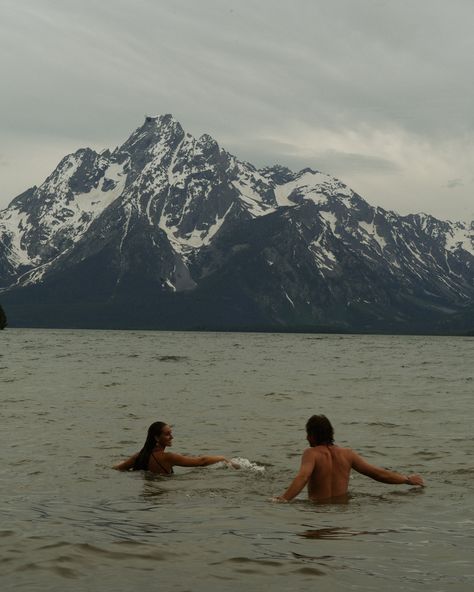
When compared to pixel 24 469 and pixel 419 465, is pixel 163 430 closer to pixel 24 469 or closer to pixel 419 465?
pixel 24 469

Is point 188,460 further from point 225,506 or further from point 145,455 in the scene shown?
point 225,506

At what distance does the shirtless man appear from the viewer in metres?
16.8

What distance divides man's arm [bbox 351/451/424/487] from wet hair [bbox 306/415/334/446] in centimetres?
79

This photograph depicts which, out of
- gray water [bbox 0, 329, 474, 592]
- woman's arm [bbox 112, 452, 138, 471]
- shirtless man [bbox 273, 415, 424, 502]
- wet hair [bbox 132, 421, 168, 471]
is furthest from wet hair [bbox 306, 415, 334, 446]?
woman's arm [bbox 112, 452, 138, 471]

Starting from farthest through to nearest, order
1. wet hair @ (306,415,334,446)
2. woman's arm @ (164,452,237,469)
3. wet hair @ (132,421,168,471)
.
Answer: woman's arm @ (164,452,237,469)
wet hair @ (132,421,168,471)
wet hair @ (306,415,334,446)

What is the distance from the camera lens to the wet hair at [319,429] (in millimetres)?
16734

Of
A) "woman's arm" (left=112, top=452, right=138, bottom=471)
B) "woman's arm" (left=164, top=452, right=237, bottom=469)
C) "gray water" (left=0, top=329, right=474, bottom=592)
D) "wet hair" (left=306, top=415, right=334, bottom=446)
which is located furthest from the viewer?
"woman's arm" (left=112, top=452, right=138, bottom=471)

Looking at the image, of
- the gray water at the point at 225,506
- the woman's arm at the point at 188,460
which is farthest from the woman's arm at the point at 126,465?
the woman's arm at the point at 188,460

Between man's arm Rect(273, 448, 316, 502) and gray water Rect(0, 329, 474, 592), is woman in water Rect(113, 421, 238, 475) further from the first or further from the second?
man's arm Rect(273, 448, 316, 502)

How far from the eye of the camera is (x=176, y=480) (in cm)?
2139

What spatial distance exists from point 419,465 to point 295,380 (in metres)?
39.4

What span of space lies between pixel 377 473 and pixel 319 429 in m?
2.09

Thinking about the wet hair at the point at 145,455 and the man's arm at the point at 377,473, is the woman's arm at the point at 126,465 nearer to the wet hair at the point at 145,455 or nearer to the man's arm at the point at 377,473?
the wet hair at the point at 145,455

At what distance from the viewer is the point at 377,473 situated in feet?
58.6
